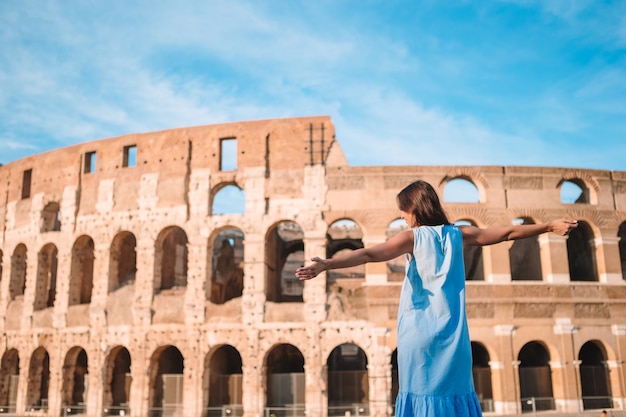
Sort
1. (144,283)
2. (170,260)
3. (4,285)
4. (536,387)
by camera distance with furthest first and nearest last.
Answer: (4,285)
(170,260)
(144,283)
(536,387)

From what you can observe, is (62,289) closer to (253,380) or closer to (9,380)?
(9,380)

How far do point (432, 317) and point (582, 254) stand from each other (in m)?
22.4

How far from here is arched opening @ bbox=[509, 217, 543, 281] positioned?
22.8 metres

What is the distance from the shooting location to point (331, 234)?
2841 cm

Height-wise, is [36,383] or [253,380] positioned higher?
[253,380]

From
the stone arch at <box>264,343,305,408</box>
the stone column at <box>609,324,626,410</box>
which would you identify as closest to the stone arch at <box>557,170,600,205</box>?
the stone column at <box>609,324,626,410</box>

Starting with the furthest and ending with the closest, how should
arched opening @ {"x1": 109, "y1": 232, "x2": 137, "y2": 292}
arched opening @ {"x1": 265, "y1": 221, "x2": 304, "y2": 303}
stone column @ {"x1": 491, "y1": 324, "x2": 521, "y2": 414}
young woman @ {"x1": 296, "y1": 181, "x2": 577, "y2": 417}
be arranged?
1. arched opening @ {"x1": 109, "y1": 232, "x2": 137, "y2": 292}
2. arched opening @ {"x1": 265, "y1": 221, "x2": 304, "y2": 303}
3. stone column @ {"x1": 491, "y1": 324, "x2": 521, "y2": 414}
4. young woman @ {"x1": 296, "y1": 181, "x2": 577, "y2": 417}

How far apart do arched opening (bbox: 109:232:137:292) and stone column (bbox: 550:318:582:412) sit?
16.0 metres

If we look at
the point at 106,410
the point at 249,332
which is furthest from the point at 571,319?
the point at 106,410

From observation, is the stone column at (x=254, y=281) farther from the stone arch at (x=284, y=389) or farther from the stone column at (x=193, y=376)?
the stone column at (x=193, y=376)

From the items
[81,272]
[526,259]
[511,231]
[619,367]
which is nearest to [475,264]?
[526,259]

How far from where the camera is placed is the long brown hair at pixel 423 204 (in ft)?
11.1

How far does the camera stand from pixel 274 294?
2431 centimetres

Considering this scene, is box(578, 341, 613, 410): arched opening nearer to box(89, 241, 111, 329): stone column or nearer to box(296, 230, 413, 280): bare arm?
box(89, 241, 111, 329): stone column
